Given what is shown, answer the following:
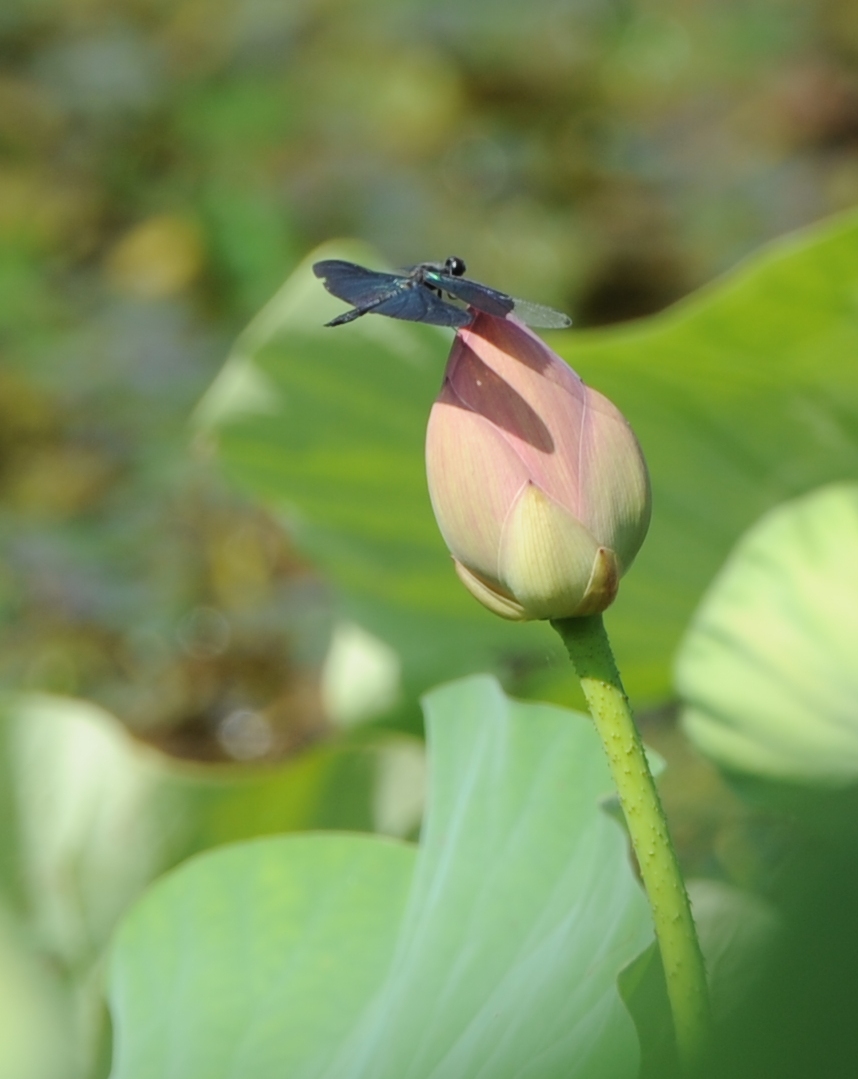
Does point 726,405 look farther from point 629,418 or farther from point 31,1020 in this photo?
point 31,1020

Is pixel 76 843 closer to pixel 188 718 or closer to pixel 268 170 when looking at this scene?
pixel 188 718

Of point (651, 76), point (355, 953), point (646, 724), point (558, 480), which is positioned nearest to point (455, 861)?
point (355, 953)

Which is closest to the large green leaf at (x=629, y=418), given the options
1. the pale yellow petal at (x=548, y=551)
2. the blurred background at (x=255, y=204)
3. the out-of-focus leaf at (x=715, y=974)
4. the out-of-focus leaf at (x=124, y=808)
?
the out-of-focus leaf at (x=124, y=808)

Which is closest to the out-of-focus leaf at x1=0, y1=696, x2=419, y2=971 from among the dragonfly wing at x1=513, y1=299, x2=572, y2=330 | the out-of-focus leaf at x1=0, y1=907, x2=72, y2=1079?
the out-of-focus leaf at x1=0, y1=907, x2=72, y2=1079

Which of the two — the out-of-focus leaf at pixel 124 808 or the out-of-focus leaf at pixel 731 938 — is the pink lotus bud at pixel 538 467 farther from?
the out-of-focus leaf at pixel 124 808

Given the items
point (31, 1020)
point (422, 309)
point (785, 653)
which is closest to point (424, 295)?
point (422, 309)

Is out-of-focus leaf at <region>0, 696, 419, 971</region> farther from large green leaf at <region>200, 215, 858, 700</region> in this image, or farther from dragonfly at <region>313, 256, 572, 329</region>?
dragonfly at <region>313, 256, 572, 329</region>

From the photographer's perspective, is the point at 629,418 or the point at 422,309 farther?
the point at 629,418
